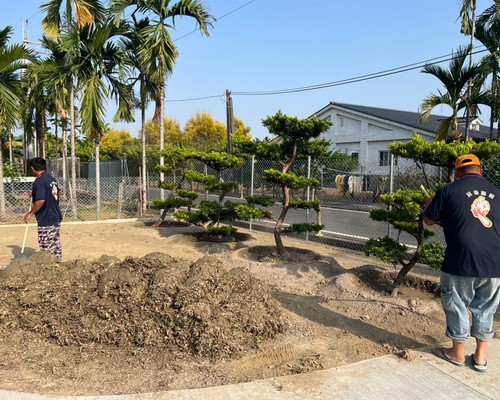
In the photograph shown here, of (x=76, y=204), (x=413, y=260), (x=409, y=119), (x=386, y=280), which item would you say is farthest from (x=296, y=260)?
(x=409, y=119)

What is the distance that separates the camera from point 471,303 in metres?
3.48

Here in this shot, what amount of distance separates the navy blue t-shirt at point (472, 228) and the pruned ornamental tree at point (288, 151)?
401cm

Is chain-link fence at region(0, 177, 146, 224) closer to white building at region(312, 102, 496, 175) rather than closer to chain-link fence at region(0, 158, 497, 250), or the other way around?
chain-link fence at region(0, 158, 497, 250)

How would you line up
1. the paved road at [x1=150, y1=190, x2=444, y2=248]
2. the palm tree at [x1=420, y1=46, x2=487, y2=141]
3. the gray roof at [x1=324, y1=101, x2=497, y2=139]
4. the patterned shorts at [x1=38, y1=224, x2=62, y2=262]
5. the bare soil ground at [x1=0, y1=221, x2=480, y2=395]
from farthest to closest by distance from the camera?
the gray roof at [x1=324, y1=101, x2=497, y2=139] < the palm tree at [x1=420, y1=46, x2=487, y2=141] < the paved road at [x1=150, y1=190, x2=444, y2=248] < the patterned shorts at [x1=38, y1=224, x2=62, y2=262] < the bare soil ground at [x1=0, y1=221, x2=480, y2=395]

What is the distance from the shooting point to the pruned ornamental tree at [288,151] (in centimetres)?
731

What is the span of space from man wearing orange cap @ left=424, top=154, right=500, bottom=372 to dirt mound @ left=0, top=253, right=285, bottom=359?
155 centimetres

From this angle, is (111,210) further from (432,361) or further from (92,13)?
(432,361)

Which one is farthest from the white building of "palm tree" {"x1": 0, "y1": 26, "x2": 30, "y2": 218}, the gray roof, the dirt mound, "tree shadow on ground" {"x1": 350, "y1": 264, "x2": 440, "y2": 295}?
the dirt mound

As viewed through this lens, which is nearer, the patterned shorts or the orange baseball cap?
the orange baseball cap

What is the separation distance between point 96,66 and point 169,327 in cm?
1085

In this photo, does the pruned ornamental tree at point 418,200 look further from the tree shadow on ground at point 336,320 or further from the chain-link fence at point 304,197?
the chain-link fence at point 304,197

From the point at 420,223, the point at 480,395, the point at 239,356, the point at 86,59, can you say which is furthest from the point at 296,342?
the point at 86,59

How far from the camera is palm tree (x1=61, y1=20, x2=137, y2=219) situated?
1211cm

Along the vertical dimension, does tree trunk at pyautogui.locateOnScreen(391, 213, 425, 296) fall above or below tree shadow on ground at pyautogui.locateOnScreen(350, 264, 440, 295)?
above
